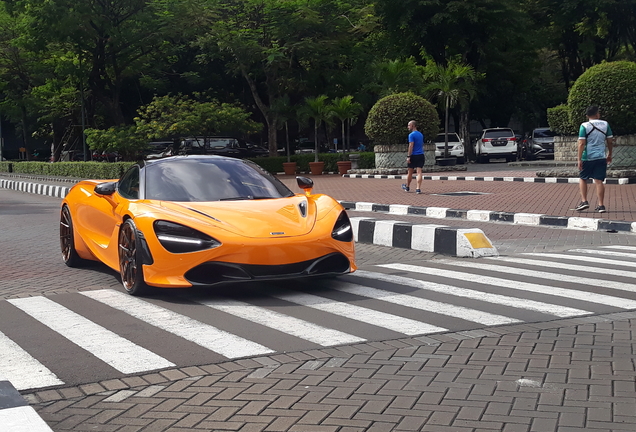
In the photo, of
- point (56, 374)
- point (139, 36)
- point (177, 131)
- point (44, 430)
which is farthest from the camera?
point (139, 36)

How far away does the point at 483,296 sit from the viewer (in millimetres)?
6992

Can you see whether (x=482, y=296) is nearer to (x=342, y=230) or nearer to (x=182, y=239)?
(x=342, y=230)

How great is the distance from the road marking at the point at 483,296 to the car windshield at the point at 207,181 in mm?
1287

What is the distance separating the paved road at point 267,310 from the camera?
522 cm

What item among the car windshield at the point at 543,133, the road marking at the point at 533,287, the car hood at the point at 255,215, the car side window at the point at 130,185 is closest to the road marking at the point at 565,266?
the road marking at the point at 533,287

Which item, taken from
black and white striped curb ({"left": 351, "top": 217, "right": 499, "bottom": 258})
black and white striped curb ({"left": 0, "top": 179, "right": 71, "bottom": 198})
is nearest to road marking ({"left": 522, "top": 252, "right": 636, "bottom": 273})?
black and white striped curb ({"left": 351, "top": 217, "right": 499, "bottom": 258})

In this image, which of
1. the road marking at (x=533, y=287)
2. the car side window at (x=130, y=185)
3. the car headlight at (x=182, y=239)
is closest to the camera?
the road marking at (x=533, y=287)

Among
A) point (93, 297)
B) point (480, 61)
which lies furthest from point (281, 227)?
point (480, 61)

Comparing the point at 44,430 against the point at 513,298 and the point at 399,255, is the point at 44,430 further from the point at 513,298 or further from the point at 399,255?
the point at 399,255

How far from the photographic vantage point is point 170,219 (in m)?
7.00

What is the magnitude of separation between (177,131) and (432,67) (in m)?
13.6

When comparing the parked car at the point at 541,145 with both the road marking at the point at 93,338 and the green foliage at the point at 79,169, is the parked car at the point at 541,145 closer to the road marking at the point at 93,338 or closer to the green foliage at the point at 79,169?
the green foliage at the point at 79,169

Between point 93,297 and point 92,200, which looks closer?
point 93,297

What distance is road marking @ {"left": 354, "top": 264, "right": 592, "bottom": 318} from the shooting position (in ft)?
20.8
